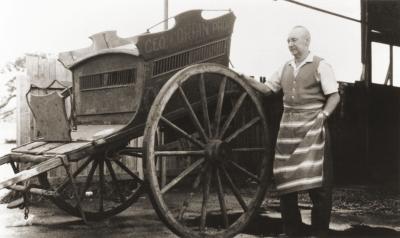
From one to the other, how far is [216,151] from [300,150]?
76 cm

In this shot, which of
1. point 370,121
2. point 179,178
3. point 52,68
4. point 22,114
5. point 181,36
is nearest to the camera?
point 179,178

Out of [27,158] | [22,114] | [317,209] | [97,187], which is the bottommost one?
[97,187]

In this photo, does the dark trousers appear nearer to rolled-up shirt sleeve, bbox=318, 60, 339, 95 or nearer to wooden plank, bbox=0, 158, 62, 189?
rolled-up shirt sleeve, bbox=318, 60, 339, 95

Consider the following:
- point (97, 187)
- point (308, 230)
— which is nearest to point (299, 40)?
A: point (308, 230)

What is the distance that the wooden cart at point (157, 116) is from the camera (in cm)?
385

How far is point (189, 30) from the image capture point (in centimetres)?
453

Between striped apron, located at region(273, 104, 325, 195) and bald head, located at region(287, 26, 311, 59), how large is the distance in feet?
1.68

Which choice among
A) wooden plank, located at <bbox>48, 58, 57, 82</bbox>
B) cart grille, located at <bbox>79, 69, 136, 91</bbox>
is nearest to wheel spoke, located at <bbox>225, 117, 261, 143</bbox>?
cart grille, located at <bbox>79, 69, 136, 91</bbox>

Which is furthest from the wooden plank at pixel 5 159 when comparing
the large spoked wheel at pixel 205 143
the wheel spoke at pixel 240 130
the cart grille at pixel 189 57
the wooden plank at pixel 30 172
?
the wheel spoke at pixel 240 130

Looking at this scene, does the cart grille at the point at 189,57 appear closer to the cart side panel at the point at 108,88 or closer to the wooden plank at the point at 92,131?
the cart side panel at the point at 108,88

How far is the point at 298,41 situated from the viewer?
407 cm

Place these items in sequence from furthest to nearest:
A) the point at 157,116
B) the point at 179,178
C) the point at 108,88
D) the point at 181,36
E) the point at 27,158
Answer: the point at 108,88 → the point at 181,36 → the point at 27,158 → the point at 179,178 → the point at 157,116

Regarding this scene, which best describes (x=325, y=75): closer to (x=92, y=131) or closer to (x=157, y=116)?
(x=157, y=116)

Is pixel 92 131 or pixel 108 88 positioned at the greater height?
pixel 108 88
